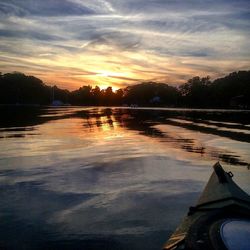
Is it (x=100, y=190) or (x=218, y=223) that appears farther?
(x=100, y=190)

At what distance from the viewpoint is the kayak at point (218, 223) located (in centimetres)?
572

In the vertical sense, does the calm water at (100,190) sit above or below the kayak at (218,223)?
below

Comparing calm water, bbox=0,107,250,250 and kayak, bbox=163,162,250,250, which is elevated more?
kayak, bbox=163,162,250,250

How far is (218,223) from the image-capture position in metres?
6.63

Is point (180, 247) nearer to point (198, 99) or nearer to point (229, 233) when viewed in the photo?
point (229, 233)

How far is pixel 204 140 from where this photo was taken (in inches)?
1104

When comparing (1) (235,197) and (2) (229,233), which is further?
(1) (235,197)

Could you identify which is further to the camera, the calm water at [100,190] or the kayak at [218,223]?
the calm water at [100,190]

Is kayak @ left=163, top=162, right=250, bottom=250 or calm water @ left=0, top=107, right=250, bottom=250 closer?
kayak @ left=163, top=162, right=250, bottom=250

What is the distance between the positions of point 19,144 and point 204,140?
44.6 feet

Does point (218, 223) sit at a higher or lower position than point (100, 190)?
higher

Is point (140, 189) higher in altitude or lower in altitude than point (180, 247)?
lower

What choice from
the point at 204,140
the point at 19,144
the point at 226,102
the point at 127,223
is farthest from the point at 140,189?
the point at 226,102

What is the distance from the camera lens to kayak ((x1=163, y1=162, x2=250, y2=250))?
5719 mm
